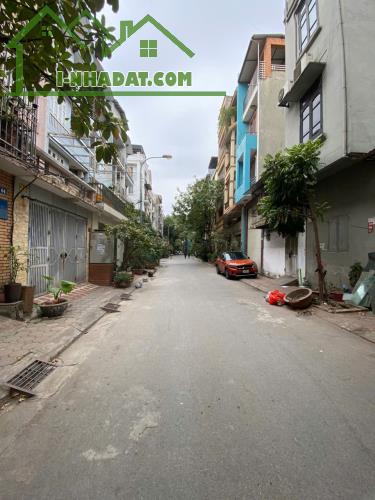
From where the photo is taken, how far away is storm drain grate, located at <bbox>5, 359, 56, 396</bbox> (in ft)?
11.9

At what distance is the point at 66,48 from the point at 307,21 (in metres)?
12.7

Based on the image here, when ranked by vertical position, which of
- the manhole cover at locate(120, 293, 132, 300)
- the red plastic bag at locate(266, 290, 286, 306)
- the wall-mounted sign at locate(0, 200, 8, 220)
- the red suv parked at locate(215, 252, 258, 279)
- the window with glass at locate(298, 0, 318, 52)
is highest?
the window with glass at locate(298, 0, 318, 52)

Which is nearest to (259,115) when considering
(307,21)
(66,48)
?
(307,21)

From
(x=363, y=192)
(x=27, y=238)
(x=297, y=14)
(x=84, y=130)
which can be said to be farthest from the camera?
(x=297, y=14)

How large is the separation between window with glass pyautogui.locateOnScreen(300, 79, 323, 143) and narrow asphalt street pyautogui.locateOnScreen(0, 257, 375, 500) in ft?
27.0

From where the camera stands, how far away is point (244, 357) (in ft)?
15.4

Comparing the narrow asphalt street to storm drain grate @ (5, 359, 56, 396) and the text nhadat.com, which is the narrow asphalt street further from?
the text nhadat.com

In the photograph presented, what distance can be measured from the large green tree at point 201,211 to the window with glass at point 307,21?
2189 centimetres

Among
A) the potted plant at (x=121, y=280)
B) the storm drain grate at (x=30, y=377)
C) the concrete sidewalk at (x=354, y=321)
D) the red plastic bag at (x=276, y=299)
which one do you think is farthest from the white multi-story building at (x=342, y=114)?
the storm drain grate at (x=30, y=377)

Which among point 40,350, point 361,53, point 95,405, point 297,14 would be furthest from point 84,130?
point 297,14

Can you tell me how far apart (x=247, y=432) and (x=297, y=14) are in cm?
1562

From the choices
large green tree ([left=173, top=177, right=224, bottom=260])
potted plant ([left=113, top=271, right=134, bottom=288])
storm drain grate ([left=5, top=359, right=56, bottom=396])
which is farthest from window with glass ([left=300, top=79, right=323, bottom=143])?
large green tree ([left=173, top=177, right=224, bottom=260])

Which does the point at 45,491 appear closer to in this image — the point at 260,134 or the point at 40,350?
the point at 40,350

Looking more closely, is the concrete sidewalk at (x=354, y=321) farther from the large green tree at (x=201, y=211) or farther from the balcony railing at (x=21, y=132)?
the large green tree at (x=201, y=211)
